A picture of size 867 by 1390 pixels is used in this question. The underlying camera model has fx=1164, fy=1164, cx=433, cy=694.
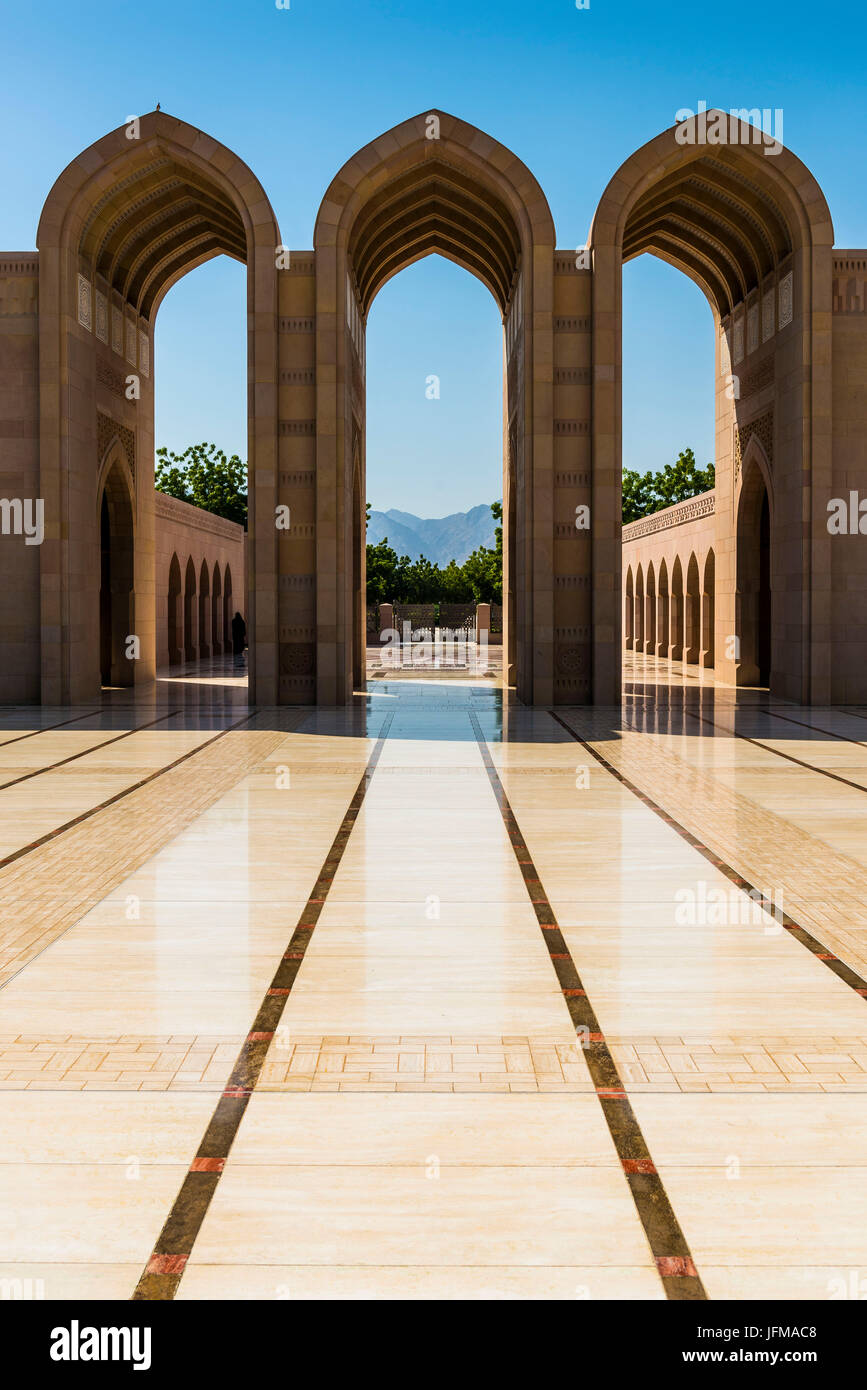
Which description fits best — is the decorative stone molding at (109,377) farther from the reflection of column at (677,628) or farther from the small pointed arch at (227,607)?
the reflection of column at (677,628)

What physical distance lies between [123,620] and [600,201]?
1095 centimetres

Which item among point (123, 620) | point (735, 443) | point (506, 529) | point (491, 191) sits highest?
point (491, 191)

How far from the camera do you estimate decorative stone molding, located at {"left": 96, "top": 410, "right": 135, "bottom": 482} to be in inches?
744

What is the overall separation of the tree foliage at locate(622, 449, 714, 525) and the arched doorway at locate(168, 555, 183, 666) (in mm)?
35616

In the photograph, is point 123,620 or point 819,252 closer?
point 819,252

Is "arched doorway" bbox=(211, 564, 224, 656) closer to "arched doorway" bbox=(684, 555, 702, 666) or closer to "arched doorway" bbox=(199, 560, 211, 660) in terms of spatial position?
"arched doorway" bbox=(199, 560, 211, 660)

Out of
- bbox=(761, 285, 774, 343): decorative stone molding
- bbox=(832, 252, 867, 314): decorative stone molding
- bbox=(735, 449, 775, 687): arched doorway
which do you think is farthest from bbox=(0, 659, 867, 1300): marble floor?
bbox=(735, 449, 775, 687): arched doorway

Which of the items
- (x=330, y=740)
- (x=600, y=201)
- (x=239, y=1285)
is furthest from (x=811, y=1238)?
(x=600, y=201)

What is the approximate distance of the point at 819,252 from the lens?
16.6 m

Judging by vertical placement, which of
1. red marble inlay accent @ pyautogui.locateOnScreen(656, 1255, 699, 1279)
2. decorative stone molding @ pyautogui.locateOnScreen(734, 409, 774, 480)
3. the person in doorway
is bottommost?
red marble inlay accent @ pyautogui.locateOnScreen(656, 1255, 699, 1279)

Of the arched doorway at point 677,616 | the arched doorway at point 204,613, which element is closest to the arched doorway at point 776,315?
the arched doorway at point 677,616

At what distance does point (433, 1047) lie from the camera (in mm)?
3918

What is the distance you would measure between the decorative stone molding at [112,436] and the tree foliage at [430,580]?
4738 cm
